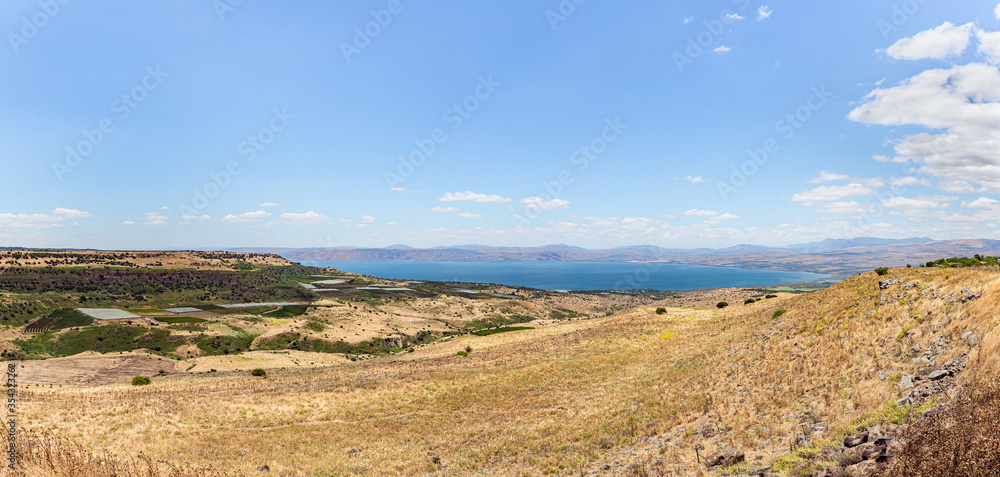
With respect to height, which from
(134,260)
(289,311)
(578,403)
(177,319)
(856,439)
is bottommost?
(289,311)

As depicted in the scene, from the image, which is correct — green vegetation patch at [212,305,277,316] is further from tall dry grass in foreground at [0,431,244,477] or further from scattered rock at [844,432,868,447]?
scattered rock at [844,432,868,447]

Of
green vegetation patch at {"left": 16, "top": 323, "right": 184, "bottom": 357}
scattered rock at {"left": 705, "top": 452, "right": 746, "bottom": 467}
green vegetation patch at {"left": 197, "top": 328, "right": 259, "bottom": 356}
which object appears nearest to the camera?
scattered rock at {"left": 705, "top": 452, "right": 746, "bottom": 467}

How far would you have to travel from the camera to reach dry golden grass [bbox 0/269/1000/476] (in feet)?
50.6

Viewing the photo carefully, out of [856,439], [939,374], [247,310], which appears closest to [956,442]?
[856,439]

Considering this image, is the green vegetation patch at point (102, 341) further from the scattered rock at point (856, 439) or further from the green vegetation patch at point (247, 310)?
the scattered rock at point (856, 439)

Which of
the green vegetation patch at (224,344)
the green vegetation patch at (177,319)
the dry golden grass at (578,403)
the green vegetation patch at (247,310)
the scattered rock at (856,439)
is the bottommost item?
the green vegetation patch at (224,344)

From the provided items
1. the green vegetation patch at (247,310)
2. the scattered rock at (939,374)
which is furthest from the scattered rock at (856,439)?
the green vegetation patch at (247,310)

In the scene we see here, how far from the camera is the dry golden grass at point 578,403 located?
15430 millimetres

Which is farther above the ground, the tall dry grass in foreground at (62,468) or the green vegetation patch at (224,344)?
the tall dry grass in foreground at (62,468)

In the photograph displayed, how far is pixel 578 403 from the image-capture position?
25.6 m

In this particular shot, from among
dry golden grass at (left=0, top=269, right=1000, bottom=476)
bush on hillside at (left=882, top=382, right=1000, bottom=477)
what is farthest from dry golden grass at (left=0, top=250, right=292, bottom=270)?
bush on hillside at (left=882, top=382, right=1000, bottom=477)

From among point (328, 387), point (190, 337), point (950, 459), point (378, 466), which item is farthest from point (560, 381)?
point (190, 337)

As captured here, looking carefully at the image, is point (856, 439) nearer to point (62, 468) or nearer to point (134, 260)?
point (62, 468)

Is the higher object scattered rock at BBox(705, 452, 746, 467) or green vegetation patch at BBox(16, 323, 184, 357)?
scattered rock at BBox(705, 452, 746, 467)
